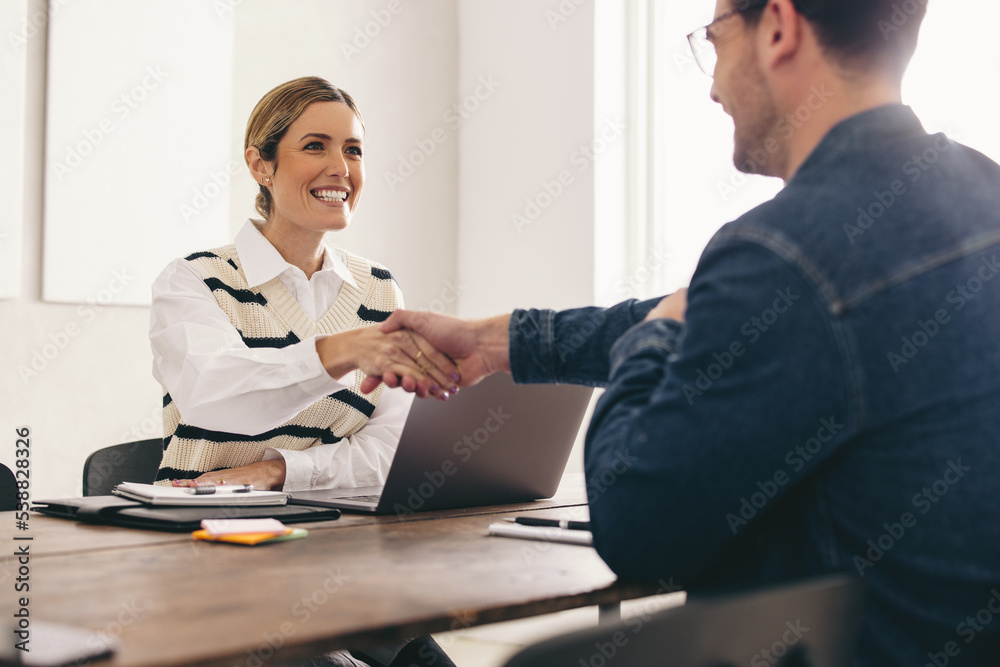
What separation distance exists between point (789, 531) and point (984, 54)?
8.08 feet

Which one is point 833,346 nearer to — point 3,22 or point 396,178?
point 3,22

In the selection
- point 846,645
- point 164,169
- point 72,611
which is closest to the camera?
point 846,645

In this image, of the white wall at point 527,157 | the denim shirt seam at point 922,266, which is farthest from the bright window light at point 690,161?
the denim shirt seam at point 922,266

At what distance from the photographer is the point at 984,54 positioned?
9.14 feet

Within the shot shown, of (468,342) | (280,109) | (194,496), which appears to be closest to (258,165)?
(280,109)

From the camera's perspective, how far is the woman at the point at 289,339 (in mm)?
1822

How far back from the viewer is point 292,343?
2158 mm

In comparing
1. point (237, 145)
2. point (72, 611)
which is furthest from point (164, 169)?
point (72, 611)

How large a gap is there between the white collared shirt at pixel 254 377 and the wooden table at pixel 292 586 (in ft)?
1.86
